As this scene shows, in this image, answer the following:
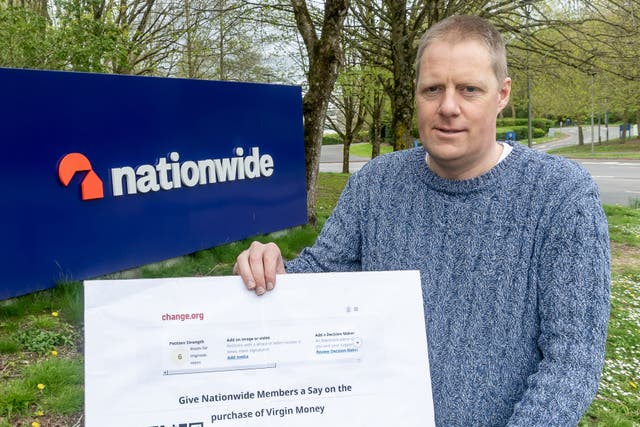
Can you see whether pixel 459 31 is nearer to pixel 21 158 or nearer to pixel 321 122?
pixel 21 158

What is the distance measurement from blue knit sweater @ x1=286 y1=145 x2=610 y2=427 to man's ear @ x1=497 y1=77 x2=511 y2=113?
14 centimetres

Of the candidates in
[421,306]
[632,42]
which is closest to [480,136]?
[421,306]

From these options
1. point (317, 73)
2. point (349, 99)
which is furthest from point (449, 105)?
point (349, 99)

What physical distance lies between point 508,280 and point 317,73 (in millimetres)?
7983

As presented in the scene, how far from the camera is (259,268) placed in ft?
5.51

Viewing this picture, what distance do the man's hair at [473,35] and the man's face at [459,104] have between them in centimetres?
1

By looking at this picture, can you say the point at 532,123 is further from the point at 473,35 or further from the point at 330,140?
the point at 473,35

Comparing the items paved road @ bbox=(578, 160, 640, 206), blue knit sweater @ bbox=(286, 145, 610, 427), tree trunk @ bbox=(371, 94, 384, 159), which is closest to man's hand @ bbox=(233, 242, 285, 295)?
blue knit sweater @ bbox=(286, 145, 610, 427)

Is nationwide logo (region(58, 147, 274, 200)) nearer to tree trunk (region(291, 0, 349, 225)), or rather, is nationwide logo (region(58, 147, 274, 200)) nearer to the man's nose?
tree trunk (region(291, 0, 349, 225))

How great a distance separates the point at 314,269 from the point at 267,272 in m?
0.35

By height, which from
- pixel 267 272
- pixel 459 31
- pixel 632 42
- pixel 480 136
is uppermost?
pixel 632 42

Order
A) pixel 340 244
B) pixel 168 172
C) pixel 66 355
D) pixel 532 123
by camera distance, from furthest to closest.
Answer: pixel 532 123 → pixel 168 172 → pixel 66 355 → pixel 340 244

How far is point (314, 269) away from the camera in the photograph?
2006 millimetres

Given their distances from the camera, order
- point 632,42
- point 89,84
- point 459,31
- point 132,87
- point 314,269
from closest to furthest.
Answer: point 459,31 < point 314,269 < point 89,84 < point 132,87 < point 632,42
